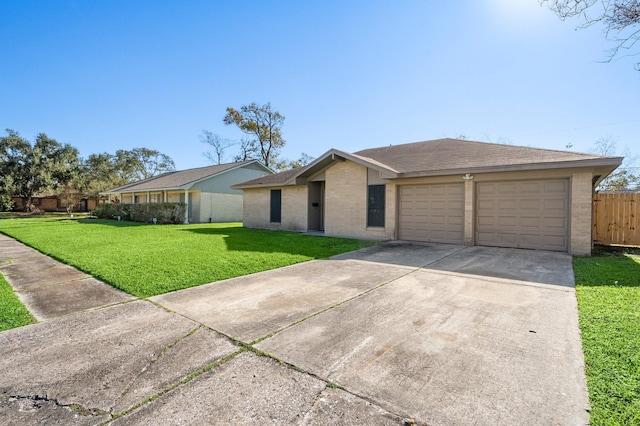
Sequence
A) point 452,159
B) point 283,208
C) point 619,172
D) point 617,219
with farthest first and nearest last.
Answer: point 619,172
point 283,208
point 452,159
point 617,219

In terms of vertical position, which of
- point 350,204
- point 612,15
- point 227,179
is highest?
point 612,15

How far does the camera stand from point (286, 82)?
58.3 feet

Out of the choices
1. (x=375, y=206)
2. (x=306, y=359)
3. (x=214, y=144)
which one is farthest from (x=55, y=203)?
(x=306, y=359)

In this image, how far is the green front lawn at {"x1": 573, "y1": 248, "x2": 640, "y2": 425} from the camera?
2.17 metres

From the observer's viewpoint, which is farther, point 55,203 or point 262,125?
point 55,203

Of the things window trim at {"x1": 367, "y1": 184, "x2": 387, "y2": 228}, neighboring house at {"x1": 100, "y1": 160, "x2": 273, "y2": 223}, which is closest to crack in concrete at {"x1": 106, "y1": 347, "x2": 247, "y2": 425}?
window trim at {"x1": 367, "y1": 184, "x2": 387, "y2": 228}

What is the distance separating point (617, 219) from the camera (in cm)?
991

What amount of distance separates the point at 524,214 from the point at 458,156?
3.34 metres

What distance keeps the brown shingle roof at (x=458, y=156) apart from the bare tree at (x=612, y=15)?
279cm

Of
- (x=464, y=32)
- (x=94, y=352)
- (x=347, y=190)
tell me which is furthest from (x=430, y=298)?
(x=464, y=32)

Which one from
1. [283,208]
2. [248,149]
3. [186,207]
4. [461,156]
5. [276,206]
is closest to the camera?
[461,156]

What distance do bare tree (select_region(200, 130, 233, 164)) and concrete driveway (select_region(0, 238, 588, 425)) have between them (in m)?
42.5

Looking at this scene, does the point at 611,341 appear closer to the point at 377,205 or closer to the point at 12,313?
the point at 12,313

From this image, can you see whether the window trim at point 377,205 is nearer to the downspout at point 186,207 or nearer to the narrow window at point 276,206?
the narrow window at point 276,206
